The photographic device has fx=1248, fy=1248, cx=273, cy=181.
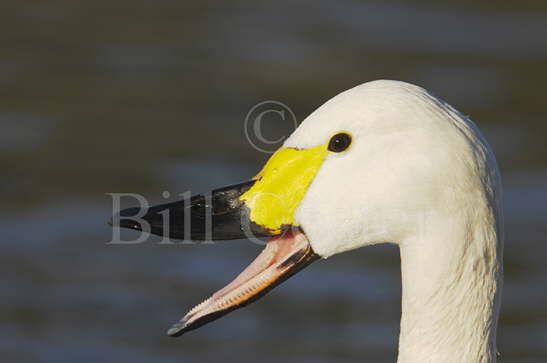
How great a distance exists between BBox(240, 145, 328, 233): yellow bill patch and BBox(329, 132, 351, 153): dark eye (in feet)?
0.19

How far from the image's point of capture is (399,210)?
4.03 m

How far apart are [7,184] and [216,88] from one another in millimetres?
2167

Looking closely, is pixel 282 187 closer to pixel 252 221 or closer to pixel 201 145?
pixel 252 221

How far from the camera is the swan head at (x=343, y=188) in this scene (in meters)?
3.96

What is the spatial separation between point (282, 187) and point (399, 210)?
45cm

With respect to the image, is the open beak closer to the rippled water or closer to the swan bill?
the swan bill

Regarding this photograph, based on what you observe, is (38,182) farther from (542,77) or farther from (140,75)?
(542,77)

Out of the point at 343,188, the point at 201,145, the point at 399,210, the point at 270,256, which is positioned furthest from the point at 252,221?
the point at 201,145

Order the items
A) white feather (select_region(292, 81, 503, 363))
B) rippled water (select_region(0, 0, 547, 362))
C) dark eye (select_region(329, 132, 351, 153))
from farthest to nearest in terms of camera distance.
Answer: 1. rippled water (select_region(0, 0, 547, 362))
2. dark eye (select_region(329, 132, 351, 153))
3. white feather (select_region(292, 81, 503, 363))

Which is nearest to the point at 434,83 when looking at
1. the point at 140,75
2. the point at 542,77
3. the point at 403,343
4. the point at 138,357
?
the point at 542,77

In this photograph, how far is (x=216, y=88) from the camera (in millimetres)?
10320

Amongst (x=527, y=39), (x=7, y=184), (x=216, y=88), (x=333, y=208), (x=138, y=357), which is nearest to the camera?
(x=333, y=208)

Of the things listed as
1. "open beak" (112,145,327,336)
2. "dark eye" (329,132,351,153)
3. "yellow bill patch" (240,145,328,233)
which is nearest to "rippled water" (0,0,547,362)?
"open beak" (112,145,327,336)

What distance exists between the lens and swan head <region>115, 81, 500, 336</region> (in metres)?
3.96
